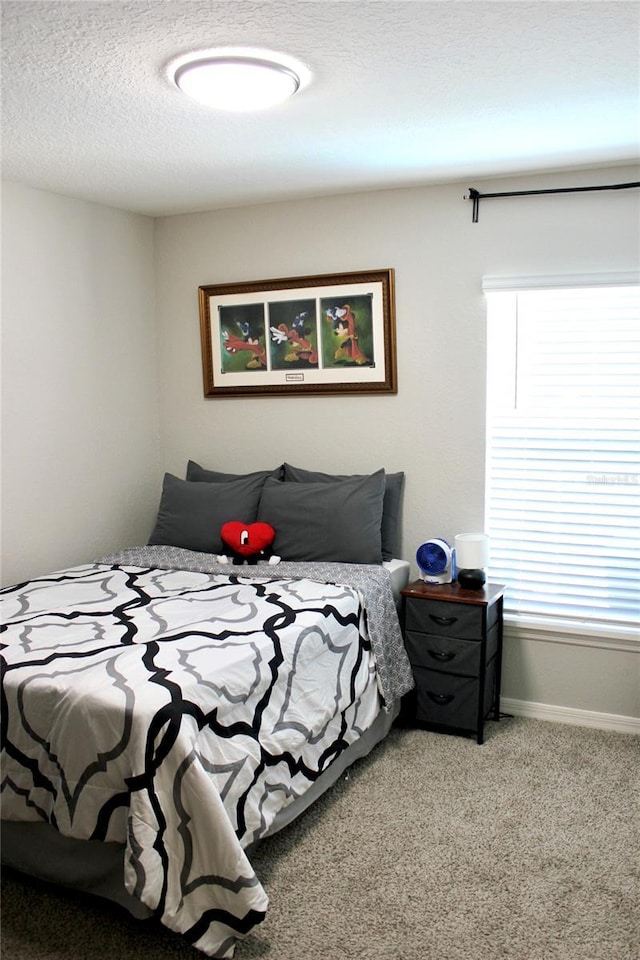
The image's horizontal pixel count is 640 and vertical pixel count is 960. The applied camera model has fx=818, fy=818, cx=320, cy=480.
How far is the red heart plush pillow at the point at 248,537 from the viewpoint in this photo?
3770 mm

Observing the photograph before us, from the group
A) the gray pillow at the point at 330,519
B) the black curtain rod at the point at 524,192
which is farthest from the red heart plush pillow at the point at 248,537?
the black curtain rod at the point at 524,192

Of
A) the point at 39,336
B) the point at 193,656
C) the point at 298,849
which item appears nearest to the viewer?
the point at 193,656

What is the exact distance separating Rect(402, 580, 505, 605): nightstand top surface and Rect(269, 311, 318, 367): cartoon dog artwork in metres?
1.28

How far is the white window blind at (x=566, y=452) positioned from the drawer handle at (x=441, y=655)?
0.48 m

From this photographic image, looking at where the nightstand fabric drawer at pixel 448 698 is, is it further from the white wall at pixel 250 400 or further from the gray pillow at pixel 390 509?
the gray pillow at pixel 390 509

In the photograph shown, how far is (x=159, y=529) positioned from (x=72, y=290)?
124 cm

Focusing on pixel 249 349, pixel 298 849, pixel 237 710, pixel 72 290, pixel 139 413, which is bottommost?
pixel 298 849

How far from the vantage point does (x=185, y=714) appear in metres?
2.29

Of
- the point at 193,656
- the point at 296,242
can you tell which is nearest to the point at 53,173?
the point at 296,242

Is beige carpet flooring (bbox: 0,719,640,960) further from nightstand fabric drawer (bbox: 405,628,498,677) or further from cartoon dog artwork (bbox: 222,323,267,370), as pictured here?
cartoon dog artwork (bbox: 222,323,267,370)

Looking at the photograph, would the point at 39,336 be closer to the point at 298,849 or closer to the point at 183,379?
the point at 183,379

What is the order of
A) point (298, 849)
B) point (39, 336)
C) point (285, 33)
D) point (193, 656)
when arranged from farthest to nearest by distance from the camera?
point (39, 336) < point (298, 849) < point (193, 656) < point (285, 33)

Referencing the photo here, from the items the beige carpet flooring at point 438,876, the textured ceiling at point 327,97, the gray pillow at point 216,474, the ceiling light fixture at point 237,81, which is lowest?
the beige carpet flooring at point 438,876

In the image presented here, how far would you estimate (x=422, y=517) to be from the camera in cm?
403
